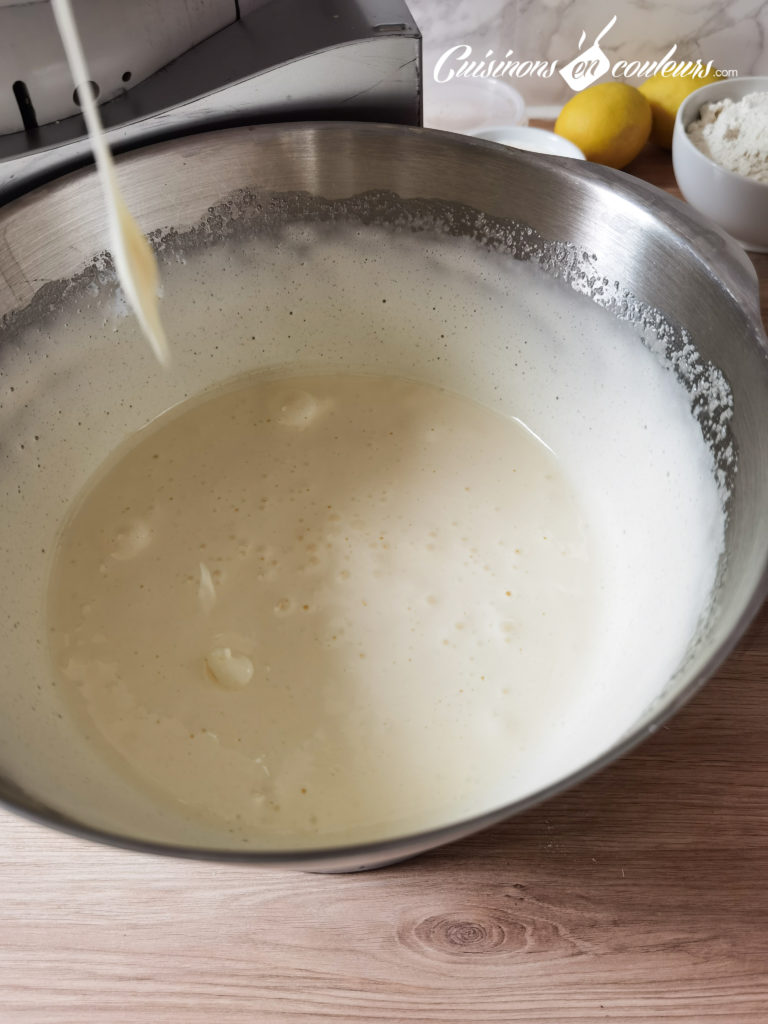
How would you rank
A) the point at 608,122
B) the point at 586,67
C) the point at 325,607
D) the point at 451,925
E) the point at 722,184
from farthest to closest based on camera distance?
1. the point at 586,67
2. the point at 608,122
3. the point at 722,184
4. the point at 325,607
5. the point at 451,925

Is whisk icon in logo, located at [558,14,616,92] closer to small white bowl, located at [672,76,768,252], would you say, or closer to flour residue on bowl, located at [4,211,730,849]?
small white bowl, located at [672,76,768,252]

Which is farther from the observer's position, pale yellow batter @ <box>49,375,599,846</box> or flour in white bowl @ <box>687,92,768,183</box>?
flour in white bowl @ <box>687,92,768,183</box>

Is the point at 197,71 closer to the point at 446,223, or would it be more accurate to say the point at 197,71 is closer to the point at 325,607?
the point at 446,223

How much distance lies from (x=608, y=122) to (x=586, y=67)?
181 millimetres

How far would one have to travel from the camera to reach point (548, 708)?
745mm

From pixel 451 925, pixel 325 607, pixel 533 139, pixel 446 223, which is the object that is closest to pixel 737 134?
pixel 533 139

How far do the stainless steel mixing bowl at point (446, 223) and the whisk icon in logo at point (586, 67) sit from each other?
461 millimetres

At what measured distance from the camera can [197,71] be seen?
0.82m

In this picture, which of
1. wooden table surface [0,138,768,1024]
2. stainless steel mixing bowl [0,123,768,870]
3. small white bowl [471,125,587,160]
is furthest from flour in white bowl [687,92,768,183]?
wooden table surface [0,138,768,1024]

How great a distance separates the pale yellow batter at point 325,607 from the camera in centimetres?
72

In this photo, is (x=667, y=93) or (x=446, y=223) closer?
(x=446, y=223)

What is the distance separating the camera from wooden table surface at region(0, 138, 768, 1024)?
1.86 ft

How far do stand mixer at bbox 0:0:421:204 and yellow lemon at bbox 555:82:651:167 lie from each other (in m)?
0.29

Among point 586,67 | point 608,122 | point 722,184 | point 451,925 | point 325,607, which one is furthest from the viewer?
point 586,67
